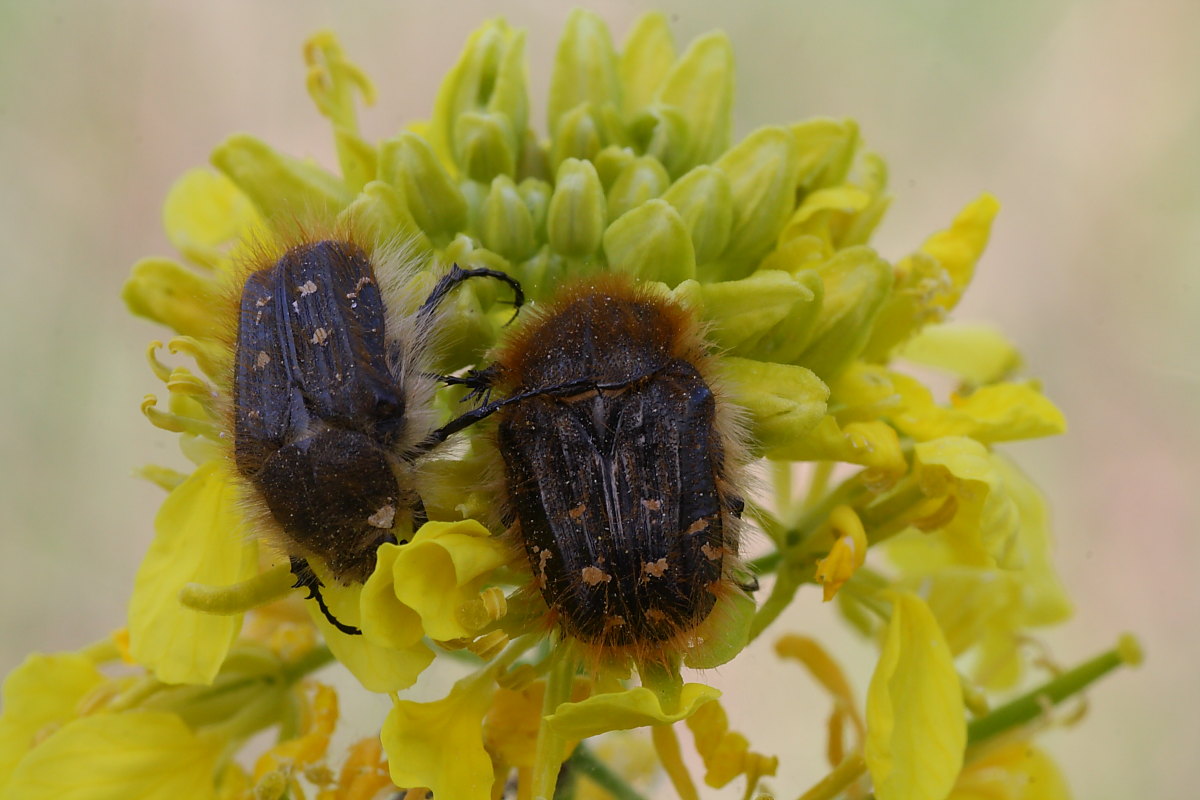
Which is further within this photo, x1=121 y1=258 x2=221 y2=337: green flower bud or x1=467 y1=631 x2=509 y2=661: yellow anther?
x1=121 y1=258 x2=221 y2=337: green flower bud

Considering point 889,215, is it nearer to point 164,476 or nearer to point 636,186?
point 636,186

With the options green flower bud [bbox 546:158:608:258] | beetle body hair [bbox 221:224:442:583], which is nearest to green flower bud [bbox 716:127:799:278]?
green flower bud [bbox 546:158:608:258]

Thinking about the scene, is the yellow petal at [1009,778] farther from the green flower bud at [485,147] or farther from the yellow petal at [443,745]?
the green flower bud at [485,147]

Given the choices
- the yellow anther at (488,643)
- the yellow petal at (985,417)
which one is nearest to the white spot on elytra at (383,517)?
the yellow anther at (488,643)

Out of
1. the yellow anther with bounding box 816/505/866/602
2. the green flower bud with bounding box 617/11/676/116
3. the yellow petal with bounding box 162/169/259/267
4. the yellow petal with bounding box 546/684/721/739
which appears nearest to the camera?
the yellow petal with bounding box 546/684/721/739

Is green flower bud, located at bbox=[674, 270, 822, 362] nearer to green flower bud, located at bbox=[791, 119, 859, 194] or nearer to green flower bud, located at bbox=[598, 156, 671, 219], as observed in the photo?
green flower bud, located at bbox=[598, 156, 671, 219]

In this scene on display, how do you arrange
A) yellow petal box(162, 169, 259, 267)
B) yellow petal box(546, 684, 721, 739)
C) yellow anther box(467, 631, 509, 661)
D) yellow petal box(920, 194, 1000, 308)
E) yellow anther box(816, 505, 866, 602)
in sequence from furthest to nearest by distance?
yellow petal box(162, 169, 259, 267)
yellow petal box(920, 194, 1000, 308)
yellow anther box(816, 505, 866, 602)
yellow anther box(467, 631, 509, 661)
yellow petal box(546, 684, 721, 739)
